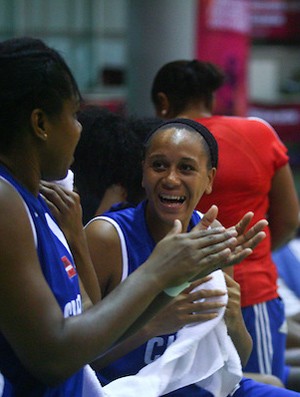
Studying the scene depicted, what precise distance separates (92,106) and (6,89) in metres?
1.73

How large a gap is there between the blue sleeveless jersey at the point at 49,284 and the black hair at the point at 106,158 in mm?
1326

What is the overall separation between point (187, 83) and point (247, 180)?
1.68 feet

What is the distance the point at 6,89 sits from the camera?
84.4 inches

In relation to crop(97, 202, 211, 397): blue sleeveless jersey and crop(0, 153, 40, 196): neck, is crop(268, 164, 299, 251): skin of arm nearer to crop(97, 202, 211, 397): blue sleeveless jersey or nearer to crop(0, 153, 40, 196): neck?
crop(97, 202, 211, 397): blue sleeveless jersey

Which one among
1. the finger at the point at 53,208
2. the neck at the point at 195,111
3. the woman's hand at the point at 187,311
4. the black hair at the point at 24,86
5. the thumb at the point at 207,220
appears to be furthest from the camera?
the neck at the point at 195,111

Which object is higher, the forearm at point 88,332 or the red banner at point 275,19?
the forearm at point 88,332

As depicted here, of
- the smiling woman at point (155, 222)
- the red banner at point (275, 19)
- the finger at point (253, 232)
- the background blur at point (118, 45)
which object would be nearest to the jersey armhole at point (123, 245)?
the smiling woman at point (155, 222)

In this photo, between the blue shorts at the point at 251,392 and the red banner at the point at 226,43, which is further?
the red banner at the point at 226,43

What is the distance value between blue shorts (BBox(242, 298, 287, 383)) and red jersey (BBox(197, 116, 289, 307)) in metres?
0.04

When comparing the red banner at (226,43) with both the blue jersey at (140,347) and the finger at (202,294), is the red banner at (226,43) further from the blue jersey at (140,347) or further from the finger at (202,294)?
the finger at (202,294)

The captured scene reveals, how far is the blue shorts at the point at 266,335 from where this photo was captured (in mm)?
3992

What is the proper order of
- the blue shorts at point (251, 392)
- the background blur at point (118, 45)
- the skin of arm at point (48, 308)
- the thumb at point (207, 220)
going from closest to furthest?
the skin of arm at point (48, 308), the thumb at point (207, 220), the blue shorts at point (251, 392), the background blur at point (118, 45)

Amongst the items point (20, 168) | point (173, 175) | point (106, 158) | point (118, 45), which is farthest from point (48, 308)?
point (118, 45)

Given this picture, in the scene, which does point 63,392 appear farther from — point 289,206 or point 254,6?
point 254,6
